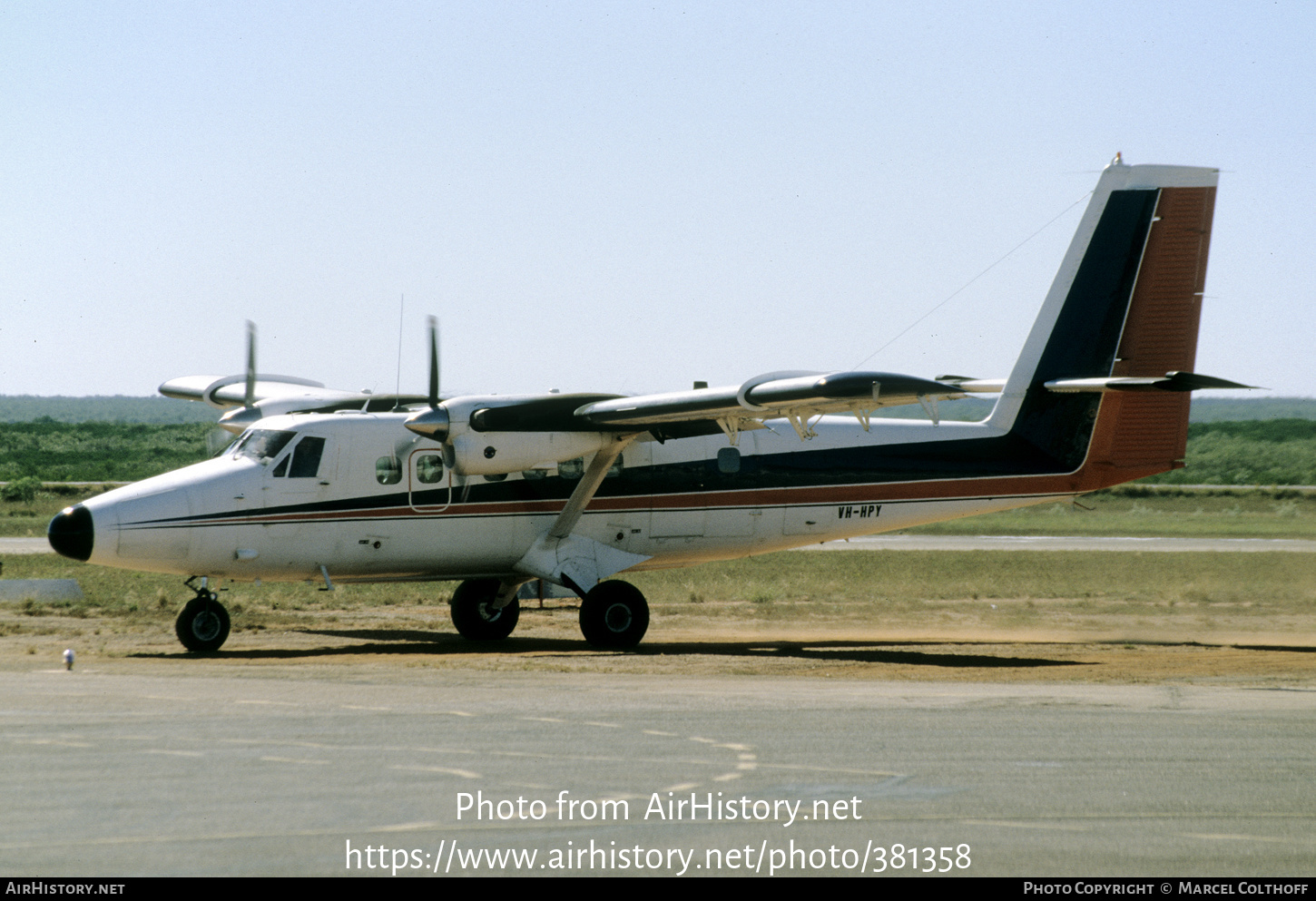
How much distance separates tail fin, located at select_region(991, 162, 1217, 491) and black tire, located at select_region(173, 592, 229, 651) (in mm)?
11439

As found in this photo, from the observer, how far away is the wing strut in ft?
58.3

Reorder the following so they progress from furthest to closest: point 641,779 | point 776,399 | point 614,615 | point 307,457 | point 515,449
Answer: point 614,615 → point 307,457 → point 515,449 → point 776,399 → point 641,779

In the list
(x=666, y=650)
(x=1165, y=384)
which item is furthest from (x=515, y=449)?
(x=1165, y=384)

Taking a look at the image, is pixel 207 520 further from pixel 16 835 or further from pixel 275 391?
pixel 16 835

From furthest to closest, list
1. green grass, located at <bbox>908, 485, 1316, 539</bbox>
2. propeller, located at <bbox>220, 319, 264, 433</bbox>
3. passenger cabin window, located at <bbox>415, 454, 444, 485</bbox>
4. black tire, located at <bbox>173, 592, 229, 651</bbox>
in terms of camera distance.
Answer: green grass, located at <bbox>908, 485, 1316, 539</bbox> < propeller, located at <bbox>220, 319, 264, 433</bbox> < passenger cabin window, located at <bbox>415, 454, 444, 485</bbox> < black tire, located at <bbox>173, 592, 229, 651</bbox>

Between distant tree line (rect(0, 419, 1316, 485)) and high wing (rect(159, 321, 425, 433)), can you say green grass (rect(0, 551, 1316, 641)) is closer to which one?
high wing (rect(159, 321, 425, 433))

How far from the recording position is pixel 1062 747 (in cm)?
967

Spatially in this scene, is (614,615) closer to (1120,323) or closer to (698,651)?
(698,651)

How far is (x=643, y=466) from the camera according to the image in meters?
18.6

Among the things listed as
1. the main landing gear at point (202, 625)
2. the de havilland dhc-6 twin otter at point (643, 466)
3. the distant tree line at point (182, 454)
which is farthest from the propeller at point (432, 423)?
the distant tree line at point (182, 454)

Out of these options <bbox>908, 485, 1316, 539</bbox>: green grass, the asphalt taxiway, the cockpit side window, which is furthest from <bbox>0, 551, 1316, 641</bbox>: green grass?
the asphalt taxiway

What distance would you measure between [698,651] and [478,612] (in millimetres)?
3650

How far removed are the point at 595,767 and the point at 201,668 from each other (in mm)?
6878
